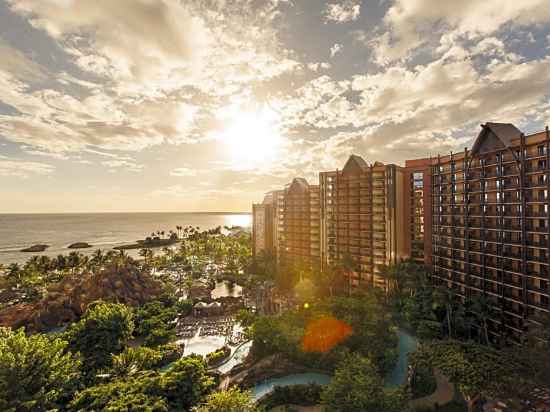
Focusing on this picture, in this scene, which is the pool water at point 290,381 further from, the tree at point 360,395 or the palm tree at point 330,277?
the palm tree at point 330,277

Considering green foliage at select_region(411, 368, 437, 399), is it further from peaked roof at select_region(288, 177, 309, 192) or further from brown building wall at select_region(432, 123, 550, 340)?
peaked roof at select_region(288, 177, 309, 192)

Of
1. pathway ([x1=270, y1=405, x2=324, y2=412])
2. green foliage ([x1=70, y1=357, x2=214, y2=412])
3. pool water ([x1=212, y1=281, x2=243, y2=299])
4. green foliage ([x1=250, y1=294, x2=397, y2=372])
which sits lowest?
pool water ([x1=212, y1=281, x2=243, y2=299])

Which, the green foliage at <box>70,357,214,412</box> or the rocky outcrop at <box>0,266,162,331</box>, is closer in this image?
the green foliage at <box>70,357,214,412</box>

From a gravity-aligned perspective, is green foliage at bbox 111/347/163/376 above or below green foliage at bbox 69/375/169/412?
below

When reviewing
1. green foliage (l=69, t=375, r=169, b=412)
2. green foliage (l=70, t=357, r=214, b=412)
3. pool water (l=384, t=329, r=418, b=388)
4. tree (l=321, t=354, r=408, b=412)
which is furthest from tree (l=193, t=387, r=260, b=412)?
pool water (l=384, t=329, r=418, b=388)

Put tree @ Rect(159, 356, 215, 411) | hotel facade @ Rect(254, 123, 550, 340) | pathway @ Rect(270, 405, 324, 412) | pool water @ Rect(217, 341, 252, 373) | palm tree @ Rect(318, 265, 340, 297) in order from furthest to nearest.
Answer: palm tree @ Rect(318, 265, 340, 297) < hotel facade @ Rect(254, 123, 550, 340) < pool water @ Rect(217, 341, 252, 373) < pathway @ Rect(270, 405, 324, 412) < tree @ Rect(159, 356, 215, 411)

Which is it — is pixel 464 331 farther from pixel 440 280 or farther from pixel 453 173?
pixel 453 173

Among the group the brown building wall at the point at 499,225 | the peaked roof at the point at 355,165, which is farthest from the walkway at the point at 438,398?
the peaked roof at the point at 355,165
